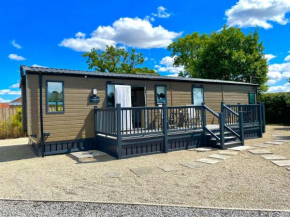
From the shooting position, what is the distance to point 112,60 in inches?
1062

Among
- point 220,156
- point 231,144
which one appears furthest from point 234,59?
point 220,156

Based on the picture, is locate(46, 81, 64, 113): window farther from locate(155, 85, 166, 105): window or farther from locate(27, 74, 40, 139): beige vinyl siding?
locate(155, 85, 166, 105): window

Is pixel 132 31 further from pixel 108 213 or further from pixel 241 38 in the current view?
pixel 108 213

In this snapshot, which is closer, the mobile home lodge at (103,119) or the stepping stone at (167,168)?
the stepping stone at (167,168)

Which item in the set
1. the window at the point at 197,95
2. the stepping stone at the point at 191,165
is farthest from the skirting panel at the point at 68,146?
the window at the point at 197,95

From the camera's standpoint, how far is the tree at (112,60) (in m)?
26.7

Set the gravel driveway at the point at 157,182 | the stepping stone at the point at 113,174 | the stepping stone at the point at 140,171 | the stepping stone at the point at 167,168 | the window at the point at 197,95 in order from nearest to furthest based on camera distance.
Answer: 1. the gravel driveway at the point at 157,182
2. the stepping stone at the point at 113,174
3. the stepping stone at the point at 140,171
4. the stepping stone at the point at 167,168
5. the window at the point at 197,95

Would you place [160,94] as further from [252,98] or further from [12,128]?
[12,128]

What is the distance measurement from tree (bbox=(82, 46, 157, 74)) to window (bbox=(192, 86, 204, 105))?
730 inches

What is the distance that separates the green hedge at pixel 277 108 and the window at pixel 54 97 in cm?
1333

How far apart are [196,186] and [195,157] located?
216cm

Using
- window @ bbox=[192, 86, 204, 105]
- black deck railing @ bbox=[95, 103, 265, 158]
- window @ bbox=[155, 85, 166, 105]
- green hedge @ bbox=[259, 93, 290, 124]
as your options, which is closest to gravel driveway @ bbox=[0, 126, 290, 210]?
A: black deck railing @ bbox=[95, 103, 265, 158]

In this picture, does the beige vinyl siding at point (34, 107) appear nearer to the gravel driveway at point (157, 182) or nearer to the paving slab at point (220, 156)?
the gravel driveway at point (157, 182)

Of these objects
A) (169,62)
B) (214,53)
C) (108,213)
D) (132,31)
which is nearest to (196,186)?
(108,213)
